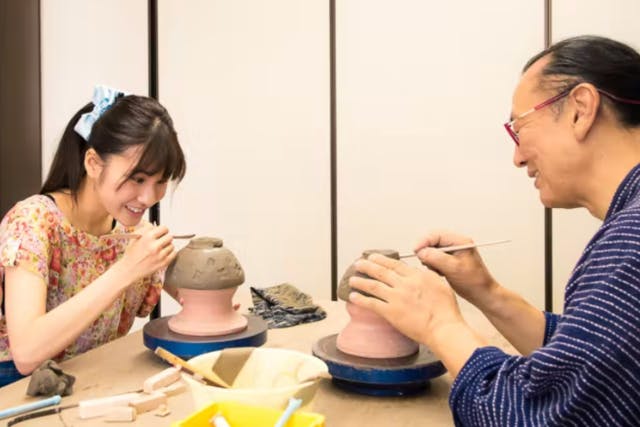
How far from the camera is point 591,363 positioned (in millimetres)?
812

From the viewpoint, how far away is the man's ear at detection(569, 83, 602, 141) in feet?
3.49

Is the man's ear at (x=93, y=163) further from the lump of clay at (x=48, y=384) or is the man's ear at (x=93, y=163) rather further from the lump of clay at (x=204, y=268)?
the lump of clay at (x=48, y=384)

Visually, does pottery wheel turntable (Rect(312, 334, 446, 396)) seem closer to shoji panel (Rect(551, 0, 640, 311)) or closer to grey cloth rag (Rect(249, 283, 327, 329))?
grey cloth rag (Rect(249, 283, 327, 329))

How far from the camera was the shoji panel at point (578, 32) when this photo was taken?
289 centimetres

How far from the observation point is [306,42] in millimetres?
3299

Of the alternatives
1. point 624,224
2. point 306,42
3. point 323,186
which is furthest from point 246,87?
point 624,224

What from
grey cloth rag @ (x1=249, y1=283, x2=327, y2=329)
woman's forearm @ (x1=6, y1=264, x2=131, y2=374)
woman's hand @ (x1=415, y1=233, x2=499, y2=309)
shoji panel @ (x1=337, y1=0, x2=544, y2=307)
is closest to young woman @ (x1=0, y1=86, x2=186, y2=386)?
woman's forearm @ (x1=6, y1=264, x2=131, y2=374)

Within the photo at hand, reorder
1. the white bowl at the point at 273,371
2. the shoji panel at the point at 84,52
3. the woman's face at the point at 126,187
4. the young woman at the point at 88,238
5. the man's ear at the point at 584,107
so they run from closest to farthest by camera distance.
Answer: the white bowl at the point at 273,371 < the man's ear at the point at 584,107 < the young woman at the point at 88,238 < the woman's face at the point at 126,187 < the shoji panel at the point at 84,52

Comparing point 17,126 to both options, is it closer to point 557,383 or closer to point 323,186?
point 323,186

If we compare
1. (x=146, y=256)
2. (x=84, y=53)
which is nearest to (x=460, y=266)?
(x=146, y=256)

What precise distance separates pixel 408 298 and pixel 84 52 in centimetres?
302

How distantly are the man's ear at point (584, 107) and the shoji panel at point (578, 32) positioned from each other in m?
1.95

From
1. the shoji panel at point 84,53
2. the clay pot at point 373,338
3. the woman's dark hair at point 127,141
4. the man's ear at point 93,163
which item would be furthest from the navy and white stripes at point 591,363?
the shoji panel at point 84,53

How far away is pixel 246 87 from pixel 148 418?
2549 mm
